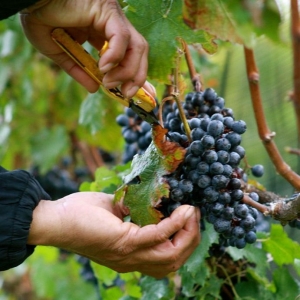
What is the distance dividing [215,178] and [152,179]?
13 centimetres

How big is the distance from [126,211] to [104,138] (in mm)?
1316

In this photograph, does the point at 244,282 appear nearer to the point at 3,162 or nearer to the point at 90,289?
the point at 90,289

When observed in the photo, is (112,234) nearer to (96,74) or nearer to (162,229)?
(162,229)

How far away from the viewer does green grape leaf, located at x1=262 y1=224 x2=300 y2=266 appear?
4.37 ft

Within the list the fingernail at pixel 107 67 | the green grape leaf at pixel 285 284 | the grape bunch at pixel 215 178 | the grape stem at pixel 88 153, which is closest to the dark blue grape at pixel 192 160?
the grape bunch at pixel 215 178

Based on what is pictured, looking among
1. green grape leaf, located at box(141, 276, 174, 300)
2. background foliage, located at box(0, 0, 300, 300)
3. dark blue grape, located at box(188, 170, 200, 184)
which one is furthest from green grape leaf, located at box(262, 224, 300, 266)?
dark blue grape, located at box(188, 170, 200, 184)

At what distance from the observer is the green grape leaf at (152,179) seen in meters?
1.07

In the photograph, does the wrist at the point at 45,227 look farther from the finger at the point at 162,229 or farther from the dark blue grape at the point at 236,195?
the dark blue grape at the point at 236,195

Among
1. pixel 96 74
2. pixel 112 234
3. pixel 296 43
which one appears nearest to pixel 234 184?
pixel 112 234

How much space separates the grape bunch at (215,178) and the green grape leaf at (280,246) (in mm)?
227

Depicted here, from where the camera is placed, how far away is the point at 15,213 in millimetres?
1065

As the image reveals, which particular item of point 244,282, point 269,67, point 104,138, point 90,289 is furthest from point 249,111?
Answer: point 244,282

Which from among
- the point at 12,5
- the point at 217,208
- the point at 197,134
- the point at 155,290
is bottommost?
the point at 155,290

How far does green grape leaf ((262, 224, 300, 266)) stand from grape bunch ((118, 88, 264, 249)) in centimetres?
23
